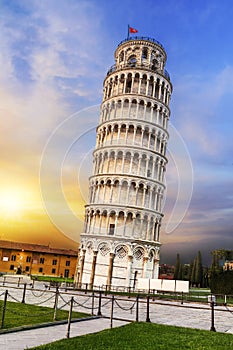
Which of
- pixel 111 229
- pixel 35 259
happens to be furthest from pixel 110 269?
pixel 35 259

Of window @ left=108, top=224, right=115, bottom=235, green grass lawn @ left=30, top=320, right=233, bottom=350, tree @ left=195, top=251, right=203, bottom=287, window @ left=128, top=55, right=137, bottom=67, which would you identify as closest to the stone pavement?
green grass lawn @ left=30, top=320, right=233, bottom=350

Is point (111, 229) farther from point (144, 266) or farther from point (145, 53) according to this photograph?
point (145, 53)

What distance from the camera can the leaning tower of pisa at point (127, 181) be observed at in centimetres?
4178

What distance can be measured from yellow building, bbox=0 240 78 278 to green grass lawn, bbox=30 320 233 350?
2656 inches

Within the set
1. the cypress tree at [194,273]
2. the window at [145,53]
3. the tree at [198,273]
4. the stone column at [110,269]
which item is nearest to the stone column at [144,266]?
the stone column at [110,269]

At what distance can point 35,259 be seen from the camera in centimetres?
7769

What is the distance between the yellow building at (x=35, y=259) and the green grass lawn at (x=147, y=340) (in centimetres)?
6745

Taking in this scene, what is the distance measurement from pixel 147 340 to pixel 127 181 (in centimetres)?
3358

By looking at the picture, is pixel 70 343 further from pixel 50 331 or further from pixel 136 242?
pixel 136 242

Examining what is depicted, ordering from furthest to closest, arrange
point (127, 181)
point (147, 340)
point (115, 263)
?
point (127, 181) → point (115, 263) → point (147, 340)

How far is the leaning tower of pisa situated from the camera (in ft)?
137

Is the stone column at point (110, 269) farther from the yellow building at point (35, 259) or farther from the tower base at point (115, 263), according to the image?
the yellow building at point (35, 259)

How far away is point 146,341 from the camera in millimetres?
10039

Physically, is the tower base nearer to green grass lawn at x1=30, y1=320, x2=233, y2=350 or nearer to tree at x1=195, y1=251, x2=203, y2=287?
green grass lawn at x1=30, y1=320, x2=233, y2=350
